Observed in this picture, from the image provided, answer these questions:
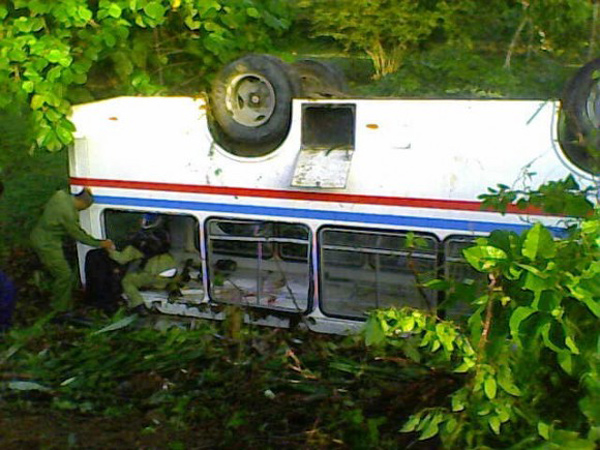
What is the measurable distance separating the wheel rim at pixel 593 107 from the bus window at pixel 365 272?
4.50 feet

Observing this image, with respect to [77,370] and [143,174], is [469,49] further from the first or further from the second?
[77,370]

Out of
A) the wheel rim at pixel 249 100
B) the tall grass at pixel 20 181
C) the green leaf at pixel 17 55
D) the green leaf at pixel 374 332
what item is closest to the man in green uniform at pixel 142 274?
the wheel rim at pixel 249 100

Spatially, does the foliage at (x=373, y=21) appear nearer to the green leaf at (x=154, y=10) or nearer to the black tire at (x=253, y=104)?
the green leaf at (x=154, y=10)

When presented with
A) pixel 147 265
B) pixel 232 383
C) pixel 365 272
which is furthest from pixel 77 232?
pixel 232 383

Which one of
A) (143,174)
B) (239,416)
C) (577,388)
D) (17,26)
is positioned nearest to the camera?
(577,388)

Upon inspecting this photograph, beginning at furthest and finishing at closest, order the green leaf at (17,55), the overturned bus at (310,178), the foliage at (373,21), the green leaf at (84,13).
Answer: the foliage at (373,21)
the green leaf at (84,13)
the green leaf at (17,55)
the overturned bus at (310,178)

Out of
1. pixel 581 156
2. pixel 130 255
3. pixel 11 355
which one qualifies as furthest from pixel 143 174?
pixel 581 156

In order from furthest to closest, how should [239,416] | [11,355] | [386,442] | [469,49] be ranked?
1. [469,49]
2. [11,355]
3. [239,416]
4. [386,442]

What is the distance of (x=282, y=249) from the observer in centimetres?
632

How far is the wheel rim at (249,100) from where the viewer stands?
19.6ft

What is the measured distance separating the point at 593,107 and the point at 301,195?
202 cm

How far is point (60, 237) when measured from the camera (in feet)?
24.0

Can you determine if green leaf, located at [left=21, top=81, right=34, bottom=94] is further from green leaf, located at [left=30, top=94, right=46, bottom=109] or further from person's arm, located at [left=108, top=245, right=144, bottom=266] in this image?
person's arm, located at [left=108, top=245, right=144, bottom=266]

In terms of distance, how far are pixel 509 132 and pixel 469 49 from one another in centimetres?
801
